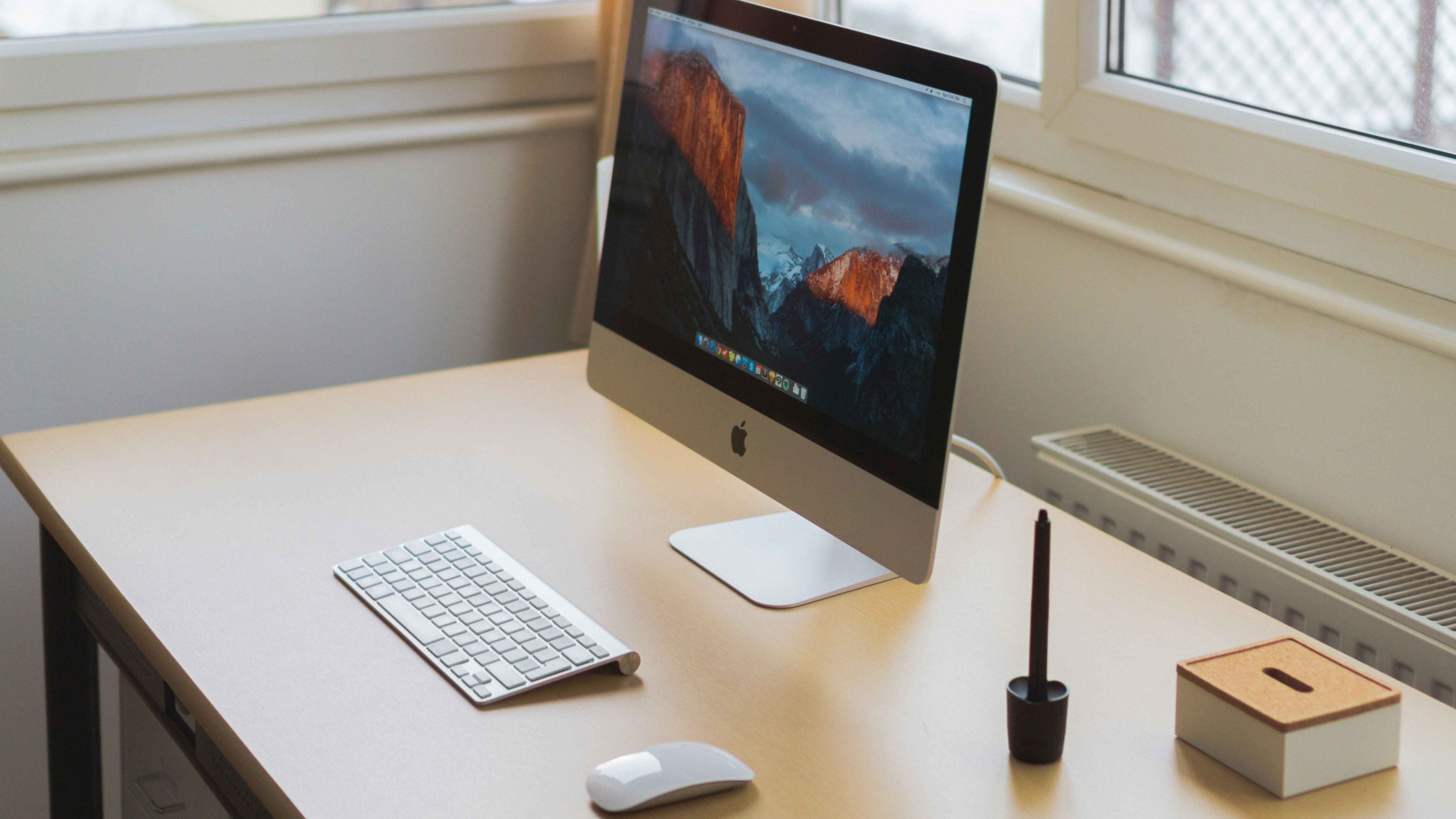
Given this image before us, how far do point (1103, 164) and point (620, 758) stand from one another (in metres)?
0.99

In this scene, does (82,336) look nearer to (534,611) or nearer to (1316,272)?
(534,611)

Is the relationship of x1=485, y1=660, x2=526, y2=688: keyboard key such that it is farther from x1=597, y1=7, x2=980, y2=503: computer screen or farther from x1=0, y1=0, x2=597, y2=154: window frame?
x1=0, y1=0, x2=597, y2=154: window frame

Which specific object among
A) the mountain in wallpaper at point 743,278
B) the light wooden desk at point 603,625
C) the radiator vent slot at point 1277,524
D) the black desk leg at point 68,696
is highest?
the mountain in wallpaper at point 743,278

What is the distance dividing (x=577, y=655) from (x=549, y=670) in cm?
3

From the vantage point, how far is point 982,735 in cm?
96

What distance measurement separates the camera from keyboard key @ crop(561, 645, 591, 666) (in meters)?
1.01

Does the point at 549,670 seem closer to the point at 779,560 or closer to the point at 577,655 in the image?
the point at 577,655

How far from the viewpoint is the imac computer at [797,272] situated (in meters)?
0.99

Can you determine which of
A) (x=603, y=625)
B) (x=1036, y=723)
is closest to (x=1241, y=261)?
(x=1036, y=723)

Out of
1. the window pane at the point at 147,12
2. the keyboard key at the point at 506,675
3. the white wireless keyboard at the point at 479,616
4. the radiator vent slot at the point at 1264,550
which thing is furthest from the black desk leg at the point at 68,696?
the radiator vent slot at the point at 1264,550

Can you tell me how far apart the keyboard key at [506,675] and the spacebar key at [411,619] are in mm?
63

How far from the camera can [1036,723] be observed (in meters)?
0.91

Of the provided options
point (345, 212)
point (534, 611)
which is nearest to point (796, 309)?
point (534, 611)

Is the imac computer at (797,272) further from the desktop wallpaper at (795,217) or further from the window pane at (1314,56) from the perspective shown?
the window pane at (1314,56)
